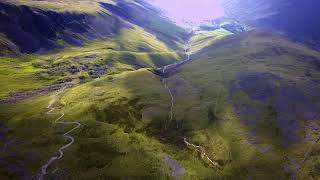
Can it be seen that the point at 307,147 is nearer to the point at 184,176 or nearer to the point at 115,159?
the point at 184,176

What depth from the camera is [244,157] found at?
547 feet

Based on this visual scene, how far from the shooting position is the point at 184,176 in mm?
146750

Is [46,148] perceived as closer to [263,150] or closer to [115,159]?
[115,159]

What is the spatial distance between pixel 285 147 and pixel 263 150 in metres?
10.8

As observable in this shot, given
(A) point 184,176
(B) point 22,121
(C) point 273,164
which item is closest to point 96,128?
(B) point 22,121

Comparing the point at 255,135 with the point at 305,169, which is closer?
the point at 305,169

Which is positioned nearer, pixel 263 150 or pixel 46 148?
pixel 46 148

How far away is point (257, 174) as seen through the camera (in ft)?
502

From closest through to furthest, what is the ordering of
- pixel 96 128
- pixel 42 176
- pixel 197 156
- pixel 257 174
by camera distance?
pixel 42 176 < pixel 257 174 < pixel 197 156 < pixel 96 128

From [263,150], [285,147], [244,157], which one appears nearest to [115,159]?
[244,157]

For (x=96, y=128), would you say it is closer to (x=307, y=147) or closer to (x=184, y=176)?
(x=184, y=176)

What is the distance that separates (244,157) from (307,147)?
1222 inches

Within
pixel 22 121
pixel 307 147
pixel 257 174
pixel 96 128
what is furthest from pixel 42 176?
pixel 307 147

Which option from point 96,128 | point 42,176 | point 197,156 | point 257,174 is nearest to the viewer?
point 42,176
